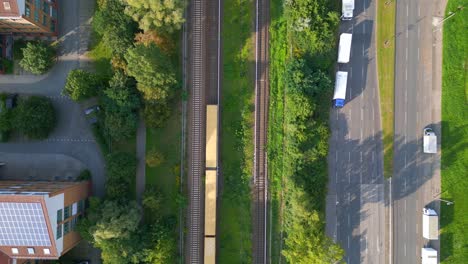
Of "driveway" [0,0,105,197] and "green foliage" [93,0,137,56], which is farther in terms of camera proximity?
→ "driveway" [0,0,105,197]

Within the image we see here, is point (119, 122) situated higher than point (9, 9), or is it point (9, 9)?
point (9, 9)

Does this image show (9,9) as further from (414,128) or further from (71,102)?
(414,128)

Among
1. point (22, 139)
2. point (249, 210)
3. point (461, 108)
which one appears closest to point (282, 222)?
point (249, 210)

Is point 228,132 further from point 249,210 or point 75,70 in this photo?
point 75,70

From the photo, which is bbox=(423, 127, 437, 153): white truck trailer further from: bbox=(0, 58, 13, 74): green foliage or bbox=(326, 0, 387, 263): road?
bbox=(0, 58, 13, 74): green foliage

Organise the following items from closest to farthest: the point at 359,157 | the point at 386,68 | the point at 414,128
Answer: the point at 386,68 < the point at 359,157 < the point at 414,128

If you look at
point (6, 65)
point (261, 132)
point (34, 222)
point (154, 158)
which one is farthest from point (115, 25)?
point (34, 222)

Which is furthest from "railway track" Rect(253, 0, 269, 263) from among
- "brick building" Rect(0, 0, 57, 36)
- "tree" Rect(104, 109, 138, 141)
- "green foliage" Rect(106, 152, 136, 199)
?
"brick building" Rect(0, 0, 57, 36)
